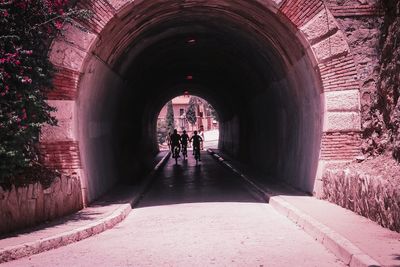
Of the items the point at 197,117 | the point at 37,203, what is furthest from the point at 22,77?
the point at 197,117

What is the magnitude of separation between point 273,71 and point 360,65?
4840mm

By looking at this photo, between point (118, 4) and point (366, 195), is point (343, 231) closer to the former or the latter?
point (366, 195)

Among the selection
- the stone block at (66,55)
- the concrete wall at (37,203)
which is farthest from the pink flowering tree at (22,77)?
the stone block at (66,55)

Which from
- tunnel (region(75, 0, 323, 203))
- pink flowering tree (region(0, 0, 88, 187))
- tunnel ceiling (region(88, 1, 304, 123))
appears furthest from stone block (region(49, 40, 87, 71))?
pink flowering tree (region(0, 0, 88, 187))

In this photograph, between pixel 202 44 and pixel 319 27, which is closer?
pixel 319 27

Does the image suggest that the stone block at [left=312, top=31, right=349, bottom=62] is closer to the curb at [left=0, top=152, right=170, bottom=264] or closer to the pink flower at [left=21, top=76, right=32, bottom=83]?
the curb at [left=0, top=152, right=170, bottom=264]

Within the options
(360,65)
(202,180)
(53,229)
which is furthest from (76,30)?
(202,180)

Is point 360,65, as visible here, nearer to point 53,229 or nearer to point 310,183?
point 310,183

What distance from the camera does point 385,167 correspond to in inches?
383

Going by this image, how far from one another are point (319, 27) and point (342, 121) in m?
2.13

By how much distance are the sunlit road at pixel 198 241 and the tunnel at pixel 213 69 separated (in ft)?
6.96

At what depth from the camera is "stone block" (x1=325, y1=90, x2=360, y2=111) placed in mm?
11805

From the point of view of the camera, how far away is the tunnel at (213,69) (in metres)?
12.6

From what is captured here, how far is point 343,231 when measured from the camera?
784 cm
